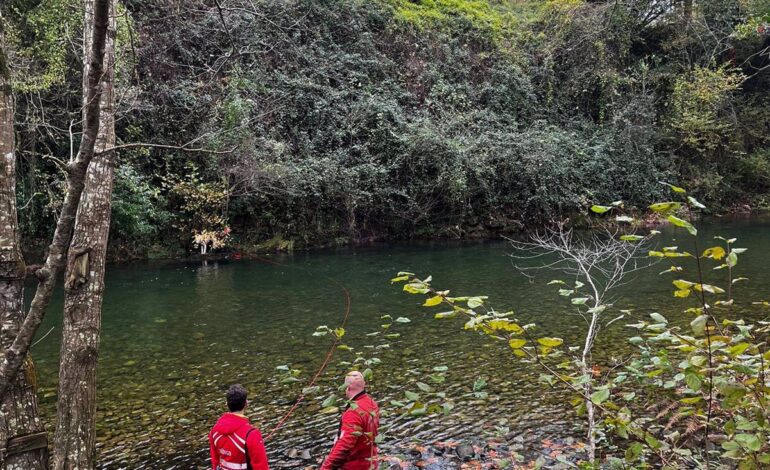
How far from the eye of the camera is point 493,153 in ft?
81.6

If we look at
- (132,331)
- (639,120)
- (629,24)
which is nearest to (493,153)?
(639,120)

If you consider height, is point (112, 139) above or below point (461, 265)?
above

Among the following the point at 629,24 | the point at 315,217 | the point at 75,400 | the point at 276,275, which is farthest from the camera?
the point at 629,24

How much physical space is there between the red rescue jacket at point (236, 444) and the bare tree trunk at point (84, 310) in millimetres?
884

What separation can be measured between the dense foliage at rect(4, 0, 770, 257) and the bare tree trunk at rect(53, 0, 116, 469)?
10.6 metres

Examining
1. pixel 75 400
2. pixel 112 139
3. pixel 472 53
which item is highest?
pixel 472 53

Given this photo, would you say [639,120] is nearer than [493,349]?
No

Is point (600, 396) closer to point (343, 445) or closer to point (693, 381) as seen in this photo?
point (693, 381)

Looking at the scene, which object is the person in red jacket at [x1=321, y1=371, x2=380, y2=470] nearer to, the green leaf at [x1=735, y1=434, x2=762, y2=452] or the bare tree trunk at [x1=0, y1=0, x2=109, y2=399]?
the bare tree trunk at [x1=0, y1=0, x2=109, y2=399]

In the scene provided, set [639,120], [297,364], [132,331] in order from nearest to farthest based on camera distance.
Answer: [297,364] < [132,331] < [639,120]

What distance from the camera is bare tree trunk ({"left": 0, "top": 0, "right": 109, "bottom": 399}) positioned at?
A: 2.03m

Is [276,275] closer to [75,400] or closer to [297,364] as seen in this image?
[297,364]

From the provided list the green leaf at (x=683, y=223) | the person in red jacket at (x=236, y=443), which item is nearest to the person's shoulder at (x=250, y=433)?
the person in red jacket at (x=236, y=443)

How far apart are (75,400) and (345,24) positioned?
84.4 ft
